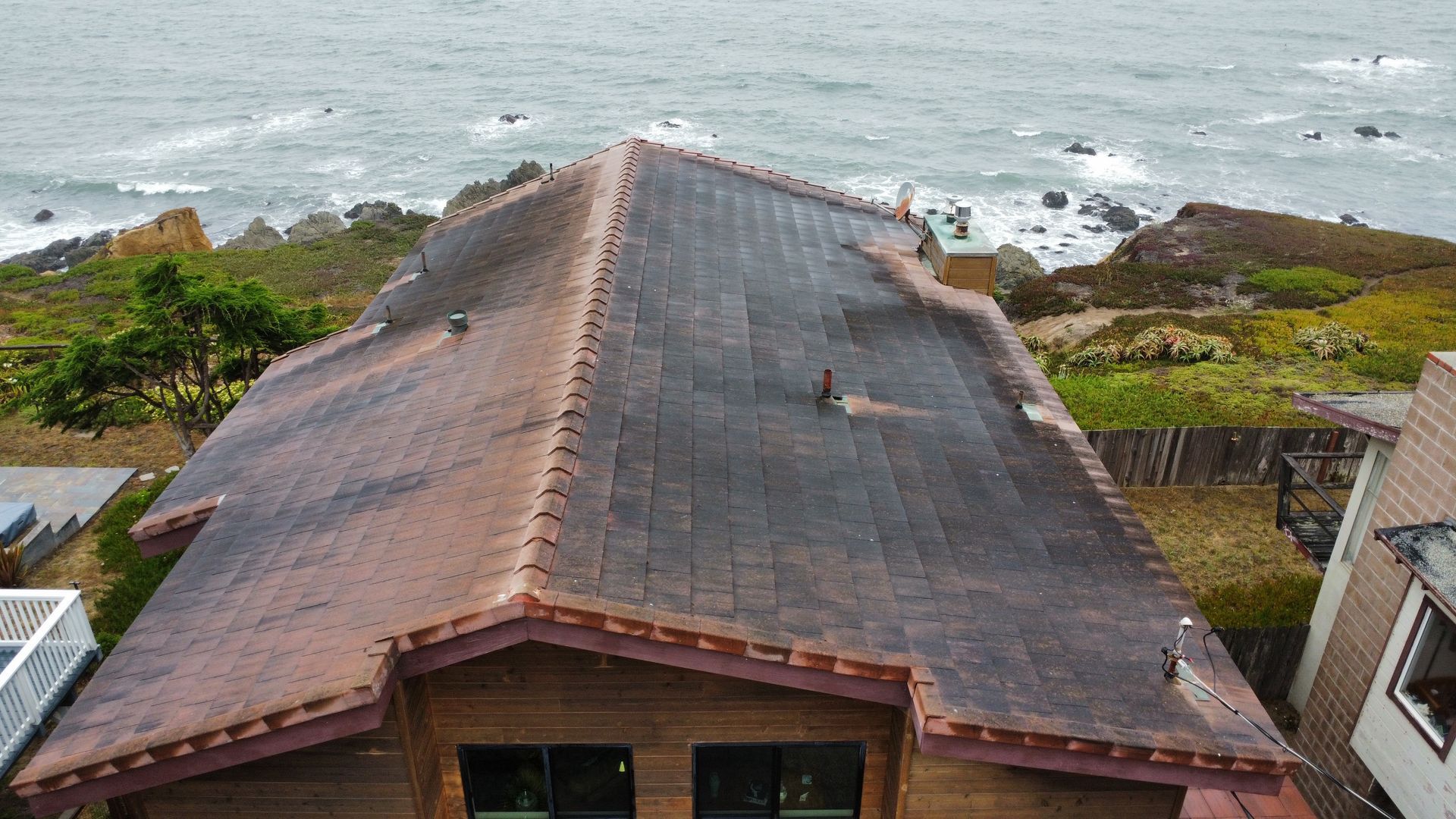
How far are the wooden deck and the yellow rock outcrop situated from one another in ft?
180

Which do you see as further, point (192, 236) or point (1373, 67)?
point (1373, 67)

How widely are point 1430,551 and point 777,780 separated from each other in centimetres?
800

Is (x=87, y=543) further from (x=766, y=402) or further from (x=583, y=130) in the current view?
(x=583, y=130)

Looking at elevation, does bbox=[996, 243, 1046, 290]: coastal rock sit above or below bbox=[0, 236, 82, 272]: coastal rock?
above

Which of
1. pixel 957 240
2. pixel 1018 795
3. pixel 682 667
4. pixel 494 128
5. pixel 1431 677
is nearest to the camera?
pixel 682 667

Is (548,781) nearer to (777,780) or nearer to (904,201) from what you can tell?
(777,780)

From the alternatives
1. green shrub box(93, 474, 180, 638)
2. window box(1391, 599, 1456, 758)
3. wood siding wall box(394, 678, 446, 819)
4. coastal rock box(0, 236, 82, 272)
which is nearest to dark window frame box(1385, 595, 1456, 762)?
window box(1391, 599, 1456, 758)

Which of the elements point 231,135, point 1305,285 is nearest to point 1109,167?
point 1305,285

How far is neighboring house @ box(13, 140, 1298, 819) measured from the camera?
26.3 feet

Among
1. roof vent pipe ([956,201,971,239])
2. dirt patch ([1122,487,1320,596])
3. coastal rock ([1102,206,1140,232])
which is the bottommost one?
coastal rock ([1102,206,1140,232])

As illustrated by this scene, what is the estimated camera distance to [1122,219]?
60625 mm

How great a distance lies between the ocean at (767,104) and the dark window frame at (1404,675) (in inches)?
1797

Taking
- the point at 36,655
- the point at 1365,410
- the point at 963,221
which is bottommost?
the point at 36,655

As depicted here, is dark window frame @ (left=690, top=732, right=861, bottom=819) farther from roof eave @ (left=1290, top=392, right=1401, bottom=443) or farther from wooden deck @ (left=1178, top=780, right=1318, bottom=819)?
roof eave @ (left=1290, top=392, right=1401, bottom=443)
